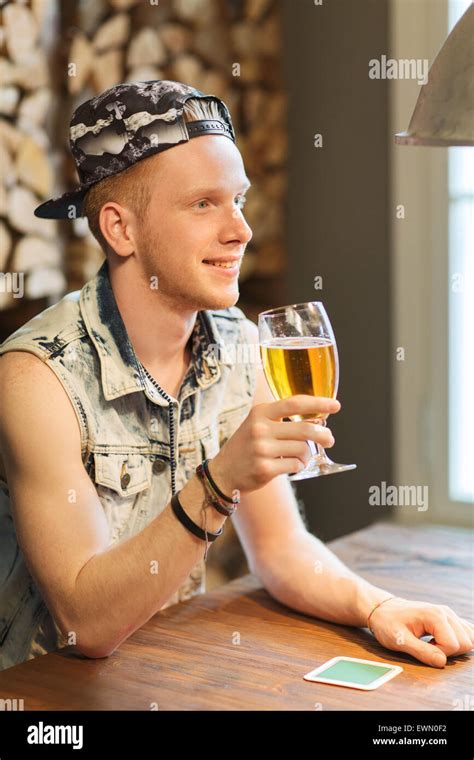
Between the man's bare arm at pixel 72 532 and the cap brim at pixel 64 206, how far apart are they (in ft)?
1.08

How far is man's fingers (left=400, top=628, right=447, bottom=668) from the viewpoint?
4.24 ft

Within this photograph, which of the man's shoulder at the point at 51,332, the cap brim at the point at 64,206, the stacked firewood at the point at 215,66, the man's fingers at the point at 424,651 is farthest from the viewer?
the stacked firewood at the point at 215,66

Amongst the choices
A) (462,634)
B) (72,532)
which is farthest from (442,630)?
(72,532)

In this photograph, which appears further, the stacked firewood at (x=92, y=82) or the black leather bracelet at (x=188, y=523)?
the stacked firewood at (x=92, y=82)

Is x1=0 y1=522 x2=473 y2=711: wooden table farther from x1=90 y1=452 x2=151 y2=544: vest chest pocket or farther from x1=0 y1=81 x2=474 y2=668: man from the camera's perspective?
x1=90 y1=452 x2=151 y2=544: vest chest pocket

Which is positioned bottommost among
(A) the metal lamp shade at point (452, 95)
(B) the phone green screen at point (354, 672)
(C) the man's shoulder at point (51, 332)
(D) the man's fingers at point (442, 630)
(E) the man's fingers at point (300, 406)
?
(B) the phone green screen at point (354, 672)

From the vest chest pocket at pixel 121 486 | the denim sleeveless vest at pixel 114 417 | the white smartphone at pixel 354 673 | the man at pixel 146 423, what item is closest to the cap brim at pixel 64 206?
the man at pixel 146 423

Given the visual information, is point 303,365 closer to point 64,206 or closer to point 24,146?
Answer: point 64,206

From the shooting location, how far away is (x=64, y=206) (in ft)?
5.64

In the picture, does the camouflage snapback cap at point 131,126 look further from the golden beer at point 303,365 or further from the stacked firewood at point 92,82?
the stacked firewood at point 92,82

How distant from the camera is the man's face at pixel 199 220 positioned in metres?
1.54

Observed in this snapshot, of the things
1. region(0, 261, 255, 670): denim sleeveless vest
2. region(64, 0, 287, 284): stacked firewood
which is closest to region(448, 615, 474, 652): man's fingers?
region(0, 261, 255, 670): denim sleeveless vest

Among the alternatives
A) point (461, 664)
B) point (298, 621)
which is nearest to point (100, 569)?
point (298, 621)
